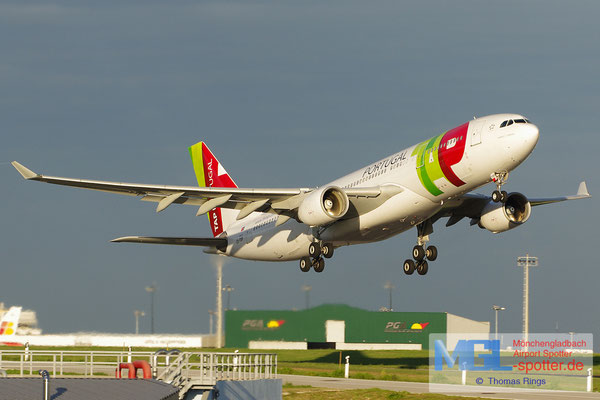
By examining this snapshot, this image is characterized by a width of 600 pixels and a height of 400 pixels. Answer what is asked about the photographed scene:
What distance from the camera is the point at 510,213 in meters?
47.3

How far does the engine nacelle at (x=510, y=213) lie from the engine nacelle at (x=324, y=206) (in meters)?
8.83

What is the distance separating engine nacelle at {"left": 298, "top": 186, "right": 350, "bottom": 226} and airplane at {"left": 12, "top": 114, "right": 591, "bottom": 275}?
48 mm

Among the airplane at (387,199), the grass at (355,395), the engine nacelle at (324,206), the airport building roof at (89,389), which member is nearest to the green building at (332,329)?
the airplane at (387,199)

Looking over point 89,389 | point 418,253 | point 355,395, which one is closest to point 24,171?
point 89,389

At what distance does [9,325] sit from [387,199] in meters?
49.1

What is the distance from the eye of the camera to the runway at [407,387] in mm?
45000

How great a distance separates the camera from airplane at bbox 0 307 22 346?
79.1 meters

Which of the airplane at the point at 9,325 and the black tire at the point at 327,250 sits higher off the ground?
the black tire at the point at 327,250

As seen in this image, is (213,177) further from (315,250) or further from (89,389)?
(89,389)

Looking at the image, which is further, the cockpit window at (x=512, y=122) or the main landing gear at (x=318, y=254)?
the main landing gear at (x=318, y=254)

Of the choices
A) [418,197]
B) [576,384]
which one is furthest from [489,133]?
[576,384]

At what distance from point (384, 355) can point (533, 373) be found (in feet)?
77.8

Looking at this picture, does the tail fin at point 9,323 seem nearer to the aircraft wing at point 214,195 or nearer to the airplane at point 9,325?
the airplane at point 9,325

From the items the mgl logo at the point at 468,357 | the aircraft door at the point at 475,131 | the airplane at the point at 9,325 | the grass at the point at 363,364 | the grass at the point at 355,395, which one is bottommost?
the grass at the point at 363,364
